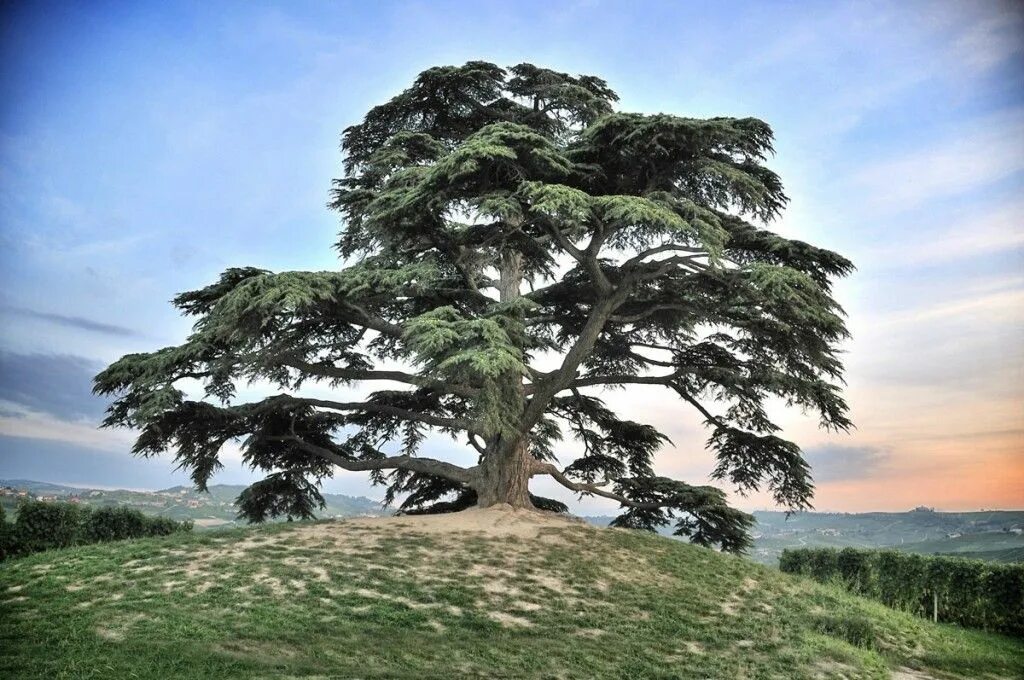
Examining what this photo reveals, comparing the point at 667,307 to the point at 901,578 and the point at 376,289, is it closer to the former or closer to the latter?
the point at 376,289

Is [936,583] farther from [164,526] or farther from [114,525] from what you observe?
[114,525]

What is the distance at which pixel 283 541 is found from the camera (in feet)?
42.6

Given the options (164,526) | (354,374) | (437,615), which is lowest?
(437,615)

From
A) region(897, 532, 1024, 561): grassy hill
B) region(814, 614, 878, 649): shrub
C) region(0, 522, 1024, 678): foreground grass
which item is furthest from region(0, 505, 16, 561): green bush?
region(897, 532, 1024, 561): grassy hill

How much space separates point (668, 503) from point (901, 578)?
5178mm

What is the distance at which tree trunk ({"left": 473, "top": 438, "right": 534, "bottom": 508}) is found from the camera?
15.9m

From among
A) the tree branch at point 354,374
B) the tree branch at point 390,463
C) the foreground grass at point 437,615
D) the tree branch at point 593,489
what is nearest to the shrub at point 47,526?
the foreground grass at point 437,615

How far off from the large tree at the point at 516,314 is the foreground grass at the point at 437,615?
2.78m

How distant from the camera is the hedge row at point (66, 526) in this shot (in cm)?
1355

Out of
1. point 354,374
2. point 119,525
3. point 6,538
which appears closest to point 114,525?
point 119,525

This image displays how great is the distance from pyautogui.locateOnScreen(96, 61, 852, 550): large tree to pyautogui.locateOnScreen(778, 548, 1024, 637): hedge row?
1.81 metres

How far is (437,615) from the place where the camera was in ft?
31.3

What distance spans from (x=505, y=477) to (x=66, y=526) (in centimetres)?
904

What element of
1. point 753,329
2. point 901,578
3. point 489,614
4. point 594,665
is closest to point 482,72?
point 753,329
